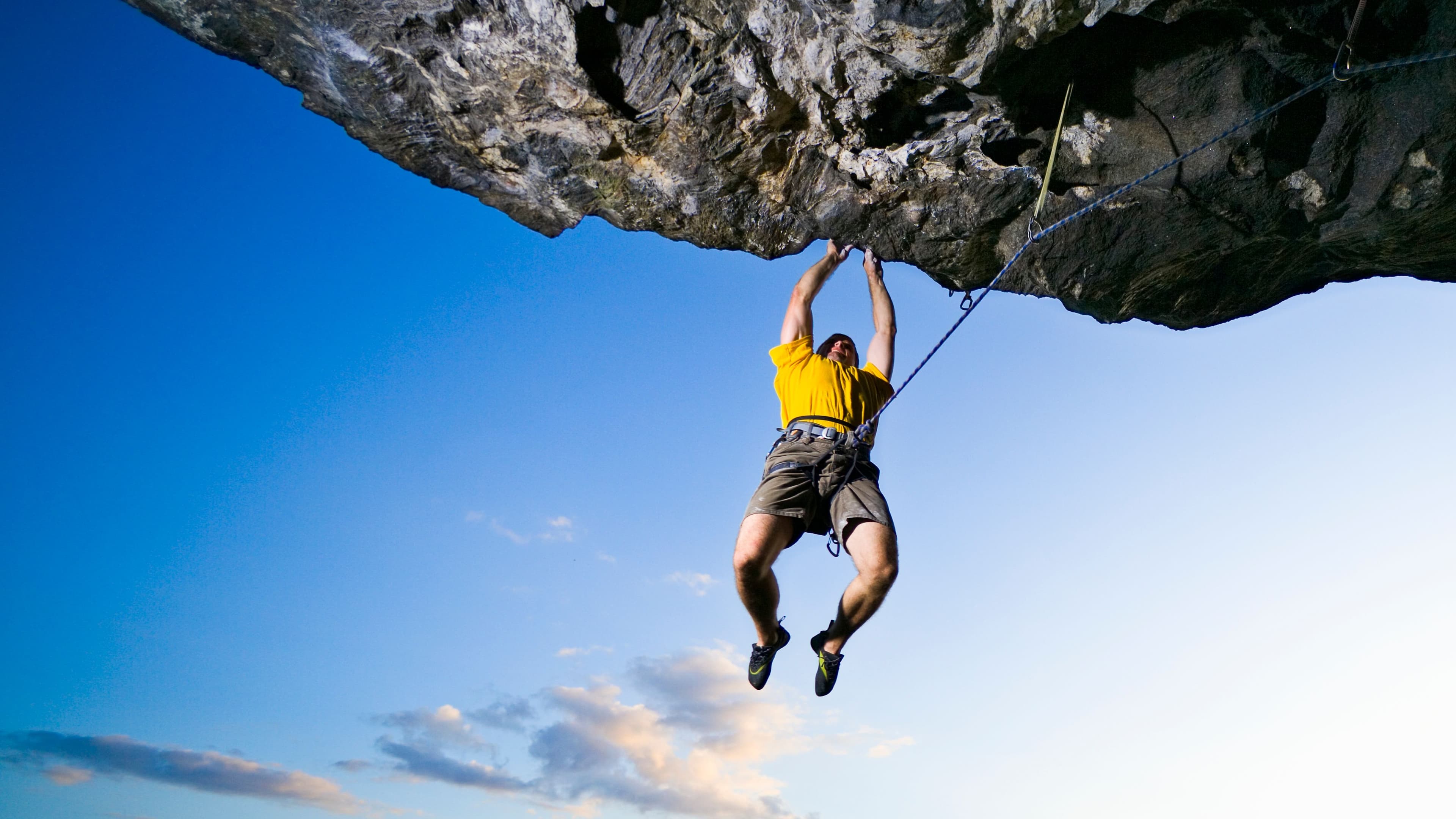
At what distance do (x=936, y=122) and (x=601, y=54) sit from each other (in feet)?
5.23

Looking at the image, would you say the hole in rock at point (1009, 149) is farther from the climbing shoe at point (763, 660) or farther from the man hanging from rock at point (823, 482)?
the climbing shoe at point (763, 660)

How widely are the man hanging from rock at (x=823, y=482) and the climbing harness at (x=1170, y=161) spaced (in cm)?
7

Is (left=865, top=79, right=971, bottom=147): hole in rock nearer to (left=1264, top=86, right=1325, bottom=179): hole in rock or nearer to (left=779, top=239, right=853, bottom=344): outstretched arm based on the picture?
(left=779, top=239, right=853, bottom=344): outstretched arm

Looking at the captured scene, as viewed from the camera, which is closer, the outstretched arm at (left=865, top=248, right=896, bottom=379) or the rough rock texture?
the rough rock texture

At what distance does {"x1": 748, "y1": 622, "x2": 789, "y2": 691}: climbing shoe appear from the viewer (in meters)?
4.66

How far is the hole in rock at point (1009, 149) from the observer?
443 centimetres

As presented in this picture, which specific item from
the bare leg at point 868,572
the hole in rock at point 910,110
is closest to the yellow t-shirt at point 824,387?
the bare leg at point 868,572

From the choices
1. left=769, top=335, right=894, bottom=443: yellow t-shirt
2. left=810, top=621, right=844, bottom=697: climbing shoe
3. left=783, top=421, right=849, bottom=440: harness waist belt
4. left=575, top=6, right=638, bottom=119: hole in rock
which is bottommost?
left=810, top=621, right=844, bottom=697: climbing shoe

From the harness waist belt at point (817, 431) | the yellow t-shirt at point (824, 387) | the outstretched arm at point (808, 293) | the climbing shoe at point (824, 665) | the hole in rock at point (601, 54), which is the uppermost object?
the hole in rock at point (601, 54)

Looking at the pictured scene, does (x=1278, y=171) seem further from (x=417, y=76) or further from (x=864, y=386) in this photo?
(x=417, y=76)

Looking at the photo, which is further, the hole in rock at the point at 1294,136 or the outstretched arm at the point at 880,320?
the outstretched arm at the point at 880,320

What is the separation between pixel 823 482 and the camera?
4566 mm

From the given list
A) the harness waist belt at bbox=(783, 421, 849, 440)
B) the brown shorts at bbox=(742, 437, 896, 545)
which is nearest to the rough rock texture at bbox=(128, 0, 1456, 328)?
the harness waist belt at bbox=(783, 421, 849, 440)

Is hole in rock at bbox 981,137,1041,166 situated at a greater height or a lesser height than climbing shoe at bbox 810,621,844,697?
greater
